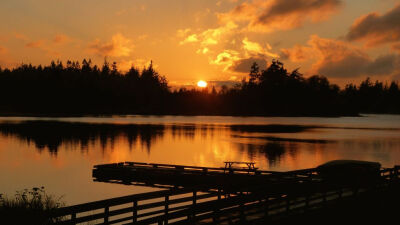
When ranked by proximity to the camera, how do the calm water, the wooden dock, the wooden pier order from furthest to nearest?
1. the calm water
2. the wooden dock
3. the wooden pier

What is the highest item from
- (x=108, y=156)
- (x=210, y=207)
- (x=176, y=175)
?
(x=210, y=207)

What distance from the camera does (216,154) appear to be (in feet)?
227

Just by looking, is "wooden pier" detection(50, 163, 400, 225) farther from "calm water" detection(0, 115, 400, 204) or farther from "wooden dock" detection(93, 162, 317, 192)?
"calm water" detection(0, 115, 400, 204)

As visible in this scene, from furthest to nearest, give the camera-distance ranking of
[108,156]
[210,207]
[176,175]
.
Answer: [108,156], [176,175], [210,207]

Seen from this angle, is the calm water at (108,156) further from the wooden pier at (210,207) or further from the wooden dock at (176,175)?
the wooden pier at (210,207)

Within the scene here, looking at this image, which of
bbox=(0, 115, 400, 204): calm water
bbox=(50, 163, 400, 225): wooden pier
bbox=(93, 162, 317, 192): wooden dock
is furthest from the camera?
bbox=(0, 115, 400, 204): calm water

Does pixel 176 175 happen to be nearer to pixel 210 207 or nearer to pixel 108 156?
pixel 210 207

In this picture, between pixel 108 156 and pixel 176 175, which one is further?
pixel 108 156

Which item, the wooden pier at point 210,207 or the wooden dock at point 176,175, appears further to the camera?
the wooden dock at point 176,175

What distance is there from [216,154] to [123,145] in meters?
18.1

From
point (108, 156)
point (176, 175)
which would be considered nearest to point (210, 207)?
point (176, 175)

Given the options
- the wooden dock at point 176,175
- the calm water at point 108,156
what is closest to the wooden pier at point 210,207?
the wooden dock at point 176,175

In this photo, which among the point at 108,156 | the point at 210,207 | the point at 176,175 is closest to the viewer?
the point at 210,207

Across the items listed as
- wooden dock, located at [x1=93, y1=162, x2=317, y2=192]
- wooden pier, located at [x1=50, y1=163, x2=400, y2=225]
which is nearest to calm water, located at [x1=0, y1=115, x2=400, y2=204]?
wooden dock, located at [x1=93, y1=162, x2=317, y2=192]
